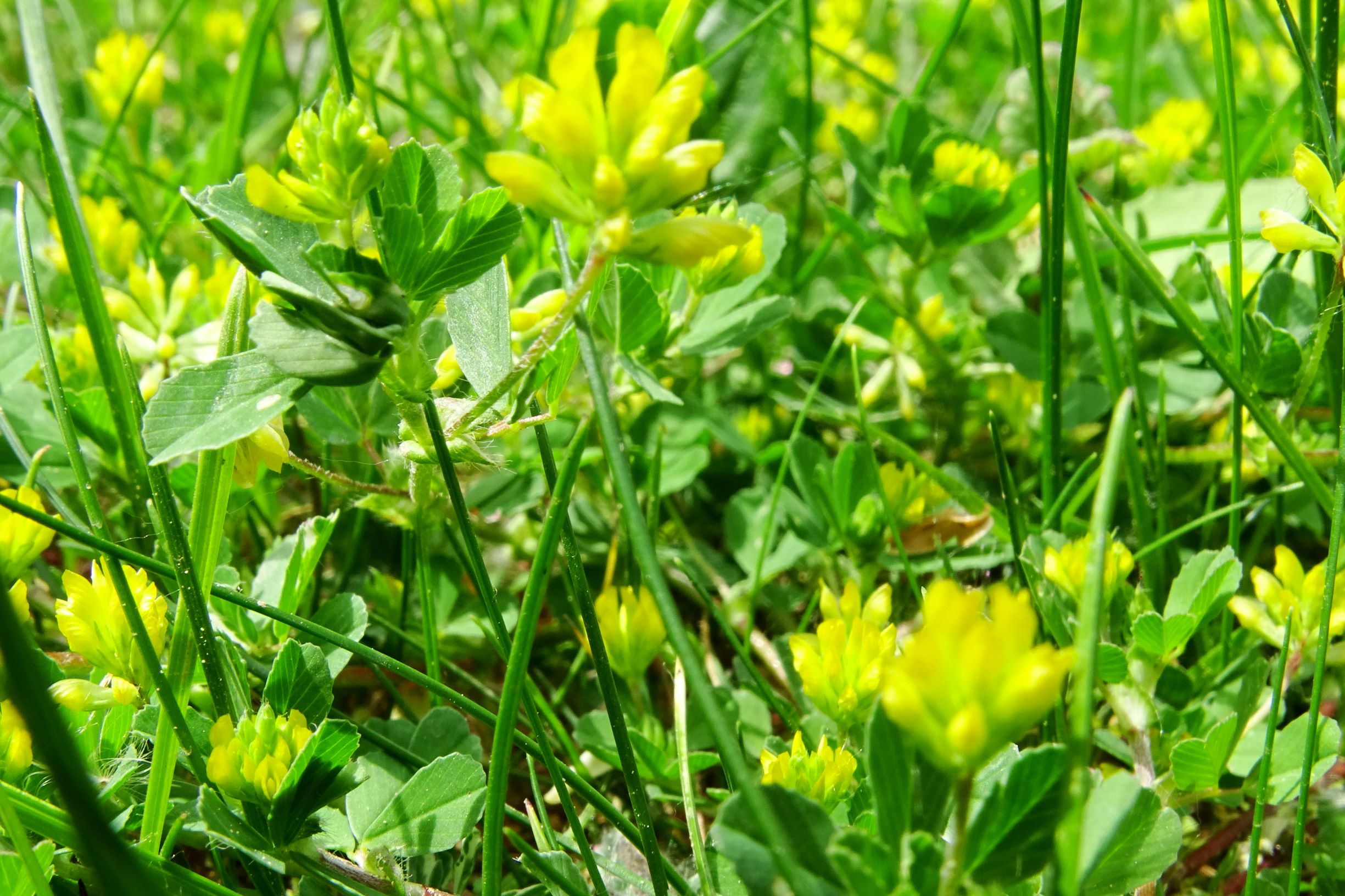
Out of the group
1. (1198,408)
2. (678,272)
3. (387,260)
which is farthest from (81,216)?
(1198,408)

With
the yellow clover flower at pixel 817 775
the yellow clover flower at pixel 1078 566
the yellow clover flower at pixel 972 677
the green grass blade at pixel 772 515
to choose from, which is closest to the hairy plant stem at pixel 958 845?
the yellow clover flower at pixel 972 677

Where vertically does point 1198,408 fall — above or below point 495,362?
below

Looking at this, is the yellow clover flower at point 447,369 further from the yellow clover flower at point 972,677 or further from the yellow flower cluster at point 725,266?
the yellow clover flower at point 972,677

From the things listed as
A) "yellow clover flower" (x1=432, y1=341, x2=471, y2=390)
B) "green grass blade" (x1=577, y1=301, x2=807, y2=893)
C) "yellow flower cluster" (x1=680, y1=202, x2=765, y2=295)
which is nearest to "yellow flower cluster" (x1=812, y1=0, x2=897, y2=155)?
"yellow flower cluster" (x1=680, y1=202, x2=765, y2=295)

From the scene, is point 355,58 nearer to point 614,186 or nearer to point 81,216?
point 81,216

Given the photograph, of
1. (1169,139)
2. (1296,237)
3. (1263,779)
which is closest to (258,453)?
(1263,779)
